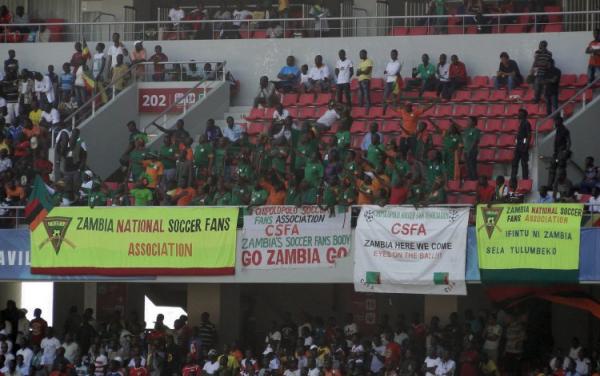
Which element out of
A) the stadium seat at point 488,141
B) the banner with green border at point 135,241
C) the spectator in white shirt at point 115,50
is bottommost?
the banner with green border at point 135,241

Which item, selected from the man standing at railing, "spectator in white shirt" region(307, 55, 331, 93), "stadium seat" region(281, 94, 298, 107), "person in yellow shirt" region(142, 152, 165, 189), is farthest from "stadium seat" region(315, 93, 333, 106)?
the man standing at railing

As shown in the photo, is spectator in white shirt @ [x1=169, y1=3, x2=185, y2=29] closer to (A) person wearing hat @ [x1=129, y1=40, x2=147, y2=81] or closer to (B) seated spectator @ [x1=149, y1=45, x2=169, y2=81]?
(B) seated spectator @ [x1=149, y1=45, x2=169, y2=81]

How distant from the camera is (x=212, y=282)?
1077 inches

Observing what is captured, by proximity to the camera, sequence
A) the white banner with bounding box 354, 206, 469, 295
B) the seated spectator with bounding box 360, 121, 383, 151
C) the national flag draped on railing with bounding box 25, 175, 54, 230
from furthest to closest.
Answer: the seated spectator with bounding box 360, 121, 383, 151 < the national flag draped on railing with bounding box 25, 175, 54, 230 < the white banner with bounding box 354, 206, 469, 295

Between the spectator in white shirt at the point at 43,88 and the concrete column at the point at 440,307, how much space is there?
925 cm

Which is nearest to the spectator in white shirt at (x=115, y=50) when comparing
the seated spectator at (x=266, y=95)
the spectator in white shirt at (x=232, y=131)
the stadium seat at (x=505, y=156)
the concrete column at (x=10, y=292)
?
the seated spectator at (x=266, y=95)

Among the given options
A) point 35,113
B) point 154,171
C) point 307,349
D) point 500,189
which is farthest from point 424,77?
point 35,113

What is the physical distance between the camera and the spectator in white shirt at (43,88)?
3284cm

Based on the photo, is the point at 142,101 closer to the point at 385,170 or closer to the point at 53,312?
the point at 53,312

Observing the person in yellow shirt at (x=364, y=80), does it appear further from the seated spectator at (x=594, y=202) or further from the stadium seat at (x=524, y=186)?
the seated spectator at (x=594, y=202)

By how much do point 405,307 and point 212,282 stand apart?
15.7 ft

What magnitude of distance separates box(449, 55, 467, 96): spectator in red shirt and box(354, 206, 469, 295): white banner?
6005mm

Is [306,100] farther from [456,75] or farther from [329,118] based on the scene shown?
[456,75]

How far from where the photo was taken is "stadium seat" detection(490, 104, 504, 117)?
30.2 meters
